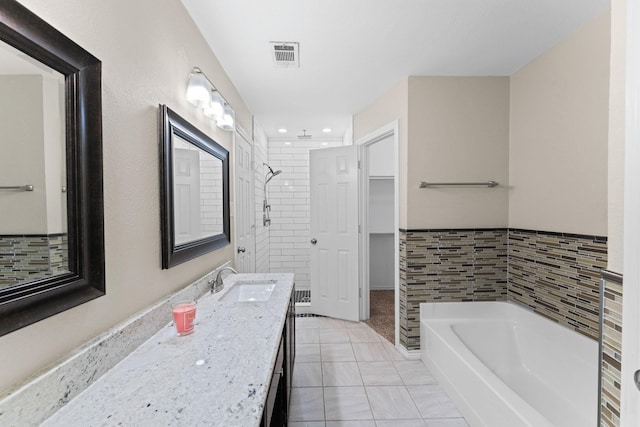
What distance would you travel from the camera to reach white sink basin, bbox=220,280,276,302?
1.95 metres

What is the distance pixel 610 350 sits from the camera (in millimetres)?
933

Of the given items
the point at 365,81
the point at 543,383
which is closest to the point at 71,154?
the point at 365,81

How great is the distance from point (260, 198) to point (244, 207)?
1.09m

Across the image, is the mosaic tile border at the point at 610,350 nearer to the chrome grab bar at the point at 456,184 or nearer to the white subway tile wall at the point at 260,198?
the chrome grab bar at the point at 456,184

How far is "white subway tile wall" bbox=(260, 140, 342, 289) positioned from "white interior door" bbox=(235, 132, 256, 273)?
1132mm

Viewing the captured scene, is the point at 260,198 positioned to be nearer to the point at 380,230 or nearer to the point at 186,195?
the point at 380,230

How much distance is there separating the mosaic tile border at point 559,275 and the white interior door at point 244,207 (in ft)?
7.75

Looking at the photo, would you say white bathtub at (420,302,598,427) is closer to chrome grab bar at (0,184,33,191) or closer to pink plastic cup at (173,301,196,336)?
pink plastic cup at (173,301,196,336)

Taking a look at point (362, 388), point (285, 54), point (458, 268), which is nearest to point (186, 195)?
point (285, 54)

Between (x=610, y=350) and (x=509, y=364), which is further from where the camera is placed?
(x=509, y=364)

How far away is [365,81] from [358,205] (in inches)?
51.4

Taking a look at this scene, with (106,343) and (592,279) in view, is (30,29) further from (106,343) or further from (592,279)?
(592,279)

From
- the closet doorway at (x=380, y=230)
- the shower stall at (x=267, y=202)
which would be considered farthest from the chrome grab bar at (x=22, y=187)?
the shower stall at (x=267, y=202)

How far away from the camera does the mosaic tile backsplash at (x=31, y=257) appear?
0.68 metres
